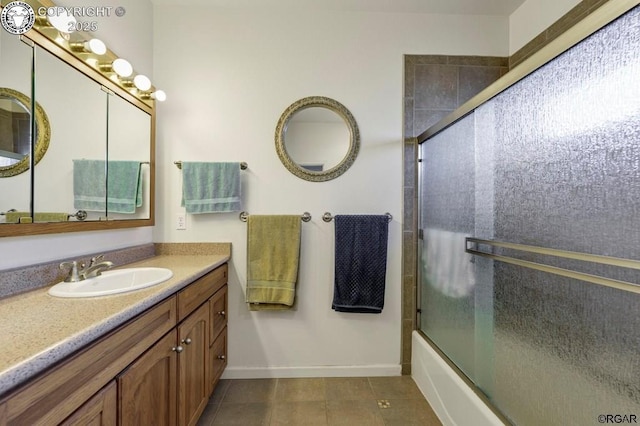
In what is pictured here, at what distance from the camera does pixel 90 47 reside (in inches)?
49.3

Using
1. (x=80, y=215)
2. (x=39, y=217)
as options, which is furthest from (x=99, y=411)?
(x=80, y=215)

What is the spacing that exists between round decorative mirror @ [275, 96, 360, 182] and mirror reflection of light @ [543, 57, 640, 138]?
3.61 ft

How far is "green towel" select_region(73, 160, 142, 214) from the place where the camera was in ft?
4.11

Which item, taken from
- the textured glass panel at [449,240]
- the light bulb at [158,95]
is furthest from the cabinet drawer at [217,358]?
the light bulb at [158,95]

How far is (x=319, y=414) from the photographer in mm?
1539

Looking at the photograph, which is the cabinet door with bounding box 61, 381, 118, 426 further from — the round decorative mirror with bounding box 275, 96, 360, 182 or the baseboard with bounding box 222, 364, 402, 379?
the round decorative mirror with bounding box 275, 96, 360, 182

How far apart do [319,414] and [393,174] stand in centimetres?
157

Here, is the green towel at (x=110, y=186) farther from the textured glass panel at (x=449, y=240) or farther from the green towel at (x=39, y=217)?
the textured glass panel at (x=449, y=240)

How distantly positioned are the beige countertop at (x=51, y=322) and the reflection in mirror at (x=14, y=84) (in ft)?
1.11

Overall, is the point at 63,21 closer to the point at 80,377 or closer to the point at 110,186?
the point at 110,186

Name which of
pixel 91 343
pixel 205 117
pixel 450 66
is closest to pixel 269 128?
pixel 205 117

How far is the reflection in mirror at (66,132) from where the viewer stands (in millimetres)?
1078

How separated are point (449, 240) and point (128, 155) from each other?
76.9 inches

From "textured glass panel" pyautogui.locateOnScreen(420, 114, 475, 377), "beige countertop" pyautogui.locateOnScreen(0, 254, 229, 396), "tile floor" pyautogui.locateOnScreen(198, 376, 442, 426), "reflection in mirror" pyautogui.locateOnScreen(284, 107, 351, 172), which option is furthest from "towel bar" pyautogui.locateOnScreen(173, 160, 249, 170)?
"tile floor" pyautogui.locateOnScreen(198, 376, 442, 426)
